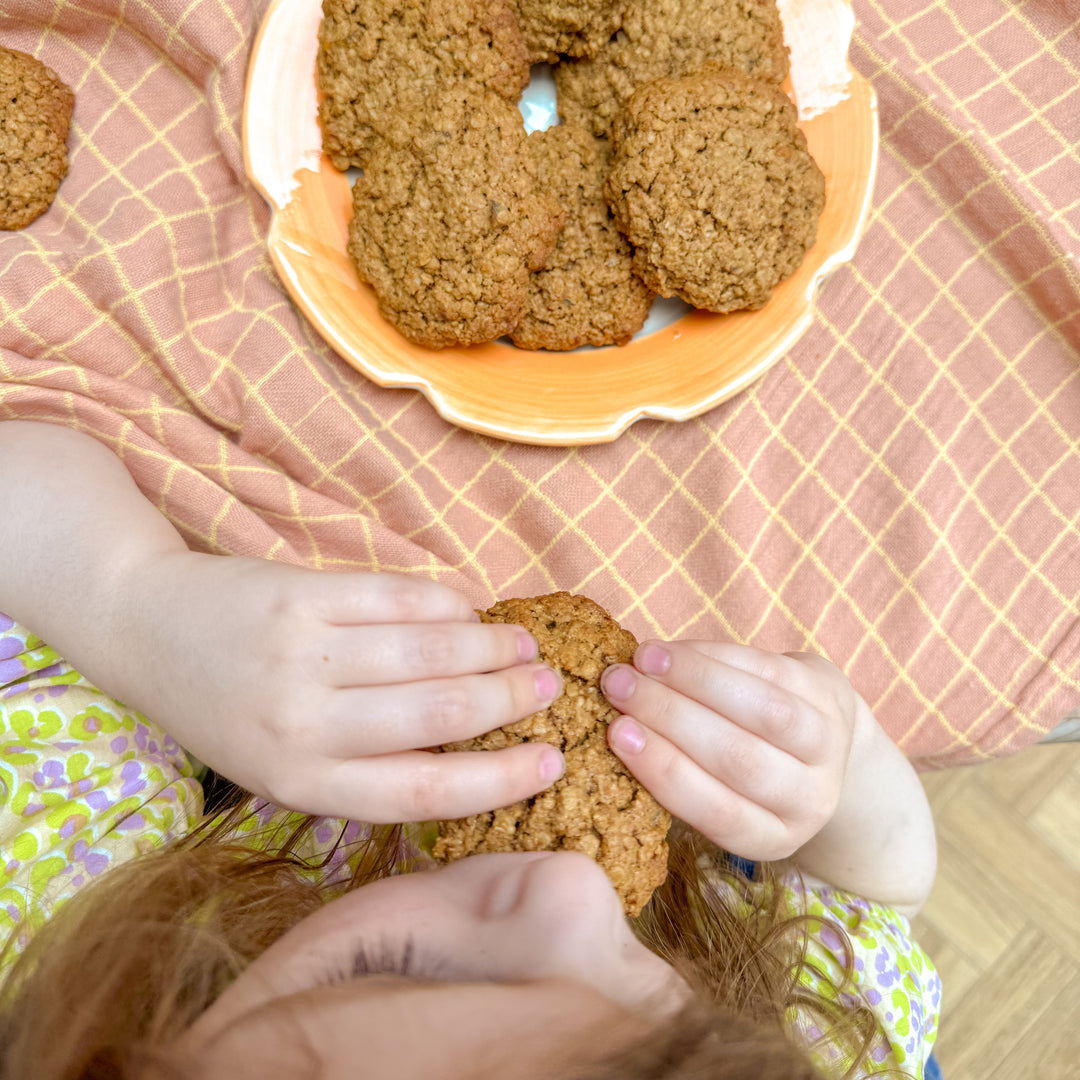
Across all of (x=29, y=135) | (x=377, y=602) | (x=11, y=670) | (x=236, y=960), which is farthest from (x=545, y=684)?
(x=29, y=135)

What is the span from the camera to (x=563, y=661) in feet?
2.06

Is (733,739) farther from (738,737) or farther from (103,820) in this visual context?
(103,820)

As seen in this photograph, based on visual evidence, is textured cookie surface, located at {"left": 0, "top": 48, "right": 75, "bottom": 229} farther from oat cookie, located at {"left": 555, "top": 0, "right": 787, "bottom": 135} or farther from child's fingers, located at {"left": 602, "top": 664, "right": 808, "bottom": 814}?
child's fingers, located at {"left": 602, "top": 664, "right": 808, "bottom": 814}

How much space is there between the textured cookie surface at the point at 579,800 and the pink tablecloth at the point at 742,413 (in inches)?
13.7

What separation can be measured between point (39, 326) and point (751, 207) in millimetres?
732

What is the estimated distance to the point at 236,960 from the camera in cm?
58

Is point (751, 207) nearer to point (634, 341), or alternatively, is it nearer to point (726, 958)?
point (634, 341)

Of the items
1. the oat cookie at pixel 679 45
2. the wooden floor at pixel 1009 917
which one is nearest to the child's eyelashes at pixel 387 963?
the oat cookie at pixel 679 45

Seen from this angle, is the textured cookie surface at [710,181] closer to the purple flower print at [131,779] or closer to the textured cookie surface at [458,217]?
the textured cookie surface at [458,217]

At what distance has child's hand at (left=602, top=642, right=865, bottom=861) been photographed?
0.63 meters

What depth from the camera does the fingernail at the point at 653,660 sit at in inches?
25.9

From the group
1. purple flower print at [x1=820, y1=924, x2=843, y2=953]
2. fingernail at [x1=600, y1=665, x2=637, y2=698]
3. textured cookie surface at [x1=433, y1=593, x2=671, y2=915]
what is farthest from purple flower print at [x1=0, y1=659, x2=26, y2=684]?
purple flower print at [x1=820, y1=924, x2=843, y2=953]

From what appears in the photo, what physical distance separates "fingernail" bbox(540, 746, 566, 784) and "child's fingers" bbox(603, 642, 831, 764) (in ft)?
0.34

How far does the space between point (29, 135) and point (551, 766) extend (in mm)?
814
